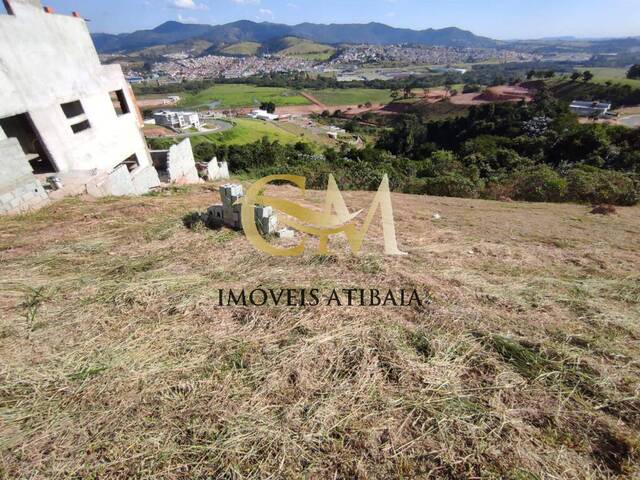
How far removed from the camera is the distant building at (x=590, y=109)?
38.6m

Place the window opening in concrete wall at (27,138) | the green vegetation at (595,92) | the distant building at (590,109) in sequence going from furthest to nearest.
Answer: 1. the green vegetation at (595,92)
2. the distant building at (590,109)
3. the window opening in concrete wall at (27,138)

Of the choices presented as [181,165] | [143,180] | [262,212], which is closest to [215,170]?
[181,165]

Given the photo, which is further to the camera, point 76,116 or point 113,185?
point 76,116

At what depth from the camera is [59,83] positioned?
8750 mm

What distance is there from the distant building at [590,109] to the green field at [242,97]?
5268cm

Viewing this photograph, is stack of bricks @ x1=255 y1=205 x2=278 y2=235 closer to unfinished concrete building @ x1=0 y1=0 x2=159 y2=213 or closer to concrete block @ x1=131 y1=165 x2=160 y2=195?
unfinished concrete building @ x1=0 y1=0 x2=159 y2=213

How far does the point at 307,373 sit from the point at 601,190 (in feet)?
44.3

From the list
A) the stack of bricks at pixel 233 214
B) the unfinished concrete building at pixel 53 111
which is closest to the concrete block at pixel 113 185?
the unfinished concrete building at pixel 53 111

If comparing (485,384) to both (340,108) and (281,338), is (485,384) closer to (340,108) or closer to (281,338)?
(281,338)

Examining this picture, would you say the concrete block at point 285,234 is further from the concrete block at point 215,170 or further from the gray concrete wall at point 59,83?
the concrete block at point 215,170

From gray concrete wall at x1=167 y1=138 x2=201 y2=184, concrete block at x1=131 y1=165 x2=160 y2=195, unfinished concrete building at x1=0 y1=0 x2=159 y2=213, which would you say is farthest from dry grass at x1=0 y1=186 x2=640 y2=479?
gray concrete wall at x1=167 y1=138 x2=201 y2=184

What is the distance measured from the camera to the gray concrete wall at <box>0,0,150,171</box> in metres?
7.51

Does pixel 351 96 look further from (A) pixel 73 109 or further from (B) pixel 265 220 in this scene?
(B) pixel 265 220

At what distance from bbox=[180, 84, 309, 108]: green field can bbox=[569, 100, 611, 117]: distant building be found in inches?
2074
